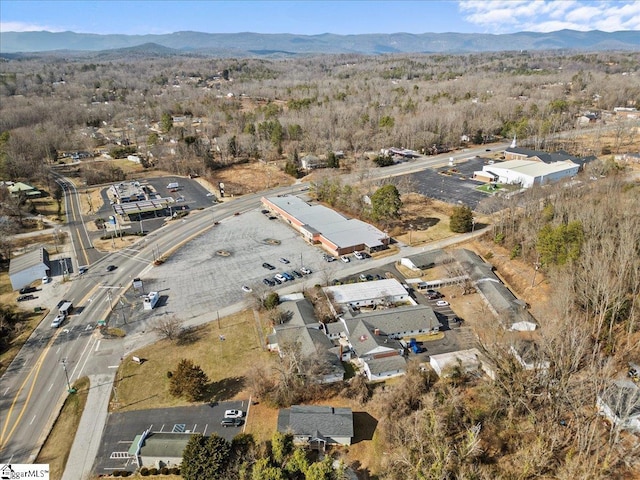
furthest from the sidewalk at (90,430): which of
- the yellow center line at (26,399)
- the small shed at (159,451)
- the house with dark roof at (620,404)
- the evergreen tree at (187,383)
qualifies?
the house with dark roof at (620,404)

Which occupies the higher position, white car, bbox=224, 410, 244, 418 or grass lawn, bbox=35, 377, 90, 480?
white car, bbox=224, 410, 244, 418

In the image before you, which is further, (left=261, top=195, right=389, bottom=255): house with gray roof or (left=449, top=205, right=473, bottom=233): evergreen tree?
(left=449, top=205, right=473, bottom=233): evergreen tree

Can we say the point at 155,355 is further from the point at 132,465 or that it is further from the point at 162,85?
the point at 162,85

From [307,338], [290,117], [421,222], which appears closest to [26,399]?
[307,338]

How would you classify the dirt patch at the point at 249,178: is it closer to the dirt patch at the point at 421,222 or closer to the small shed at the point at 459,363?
the dirt patch at the point at 421,222

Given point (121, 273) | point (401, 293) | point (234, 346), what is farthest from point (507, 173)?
point (121, 273)

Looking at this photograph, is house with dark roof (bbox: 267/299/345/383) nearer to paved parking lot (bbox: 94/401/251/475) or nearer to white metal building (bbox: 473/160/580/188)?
paved parking lot (bbox: 94/401/251/475)

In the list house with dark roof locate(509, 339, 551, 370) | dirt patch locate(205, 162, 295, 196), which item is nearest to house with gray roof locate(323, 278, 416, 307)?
house with dark roof locate(509, 339, 551, 370)
